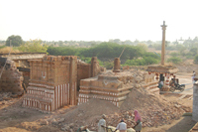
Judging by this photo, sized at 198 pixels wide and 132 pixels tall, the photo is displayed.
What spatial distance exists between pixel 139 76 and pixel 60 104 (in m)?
4.01

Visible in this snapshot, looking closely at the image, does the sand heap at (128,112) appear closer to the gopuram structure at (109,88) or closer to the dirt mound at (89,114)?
the dirt mound at (89,114)

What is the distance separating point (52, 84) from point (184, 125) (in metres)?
5.58

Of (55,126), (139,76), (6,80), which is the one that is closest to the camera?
(55,126)

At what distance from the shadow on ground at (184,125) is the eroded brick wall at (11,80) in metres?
9.01

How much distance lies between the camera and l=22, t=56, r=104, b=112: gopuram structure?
908 centimetres

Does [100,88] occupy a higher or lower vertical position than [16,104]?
higher

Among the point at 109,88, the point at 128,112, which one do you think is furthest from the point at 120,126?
the point at 109,88

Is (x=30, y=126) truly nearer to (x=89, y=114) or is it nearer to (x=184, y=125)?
(x=89, y=114)

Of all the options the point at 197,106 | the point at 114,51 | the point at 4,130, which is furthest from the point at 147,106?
the point at 114,51

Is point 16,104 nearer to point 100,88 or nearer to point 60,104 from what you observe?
point 60,104

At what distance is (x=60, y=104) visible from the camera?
9422mm

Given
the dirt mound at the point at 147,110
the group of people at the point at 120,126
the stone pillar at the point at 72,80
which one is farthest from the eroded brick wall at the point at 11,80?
the group of people at the point at 120,126

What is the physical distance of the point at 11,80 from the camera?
40.8 ft

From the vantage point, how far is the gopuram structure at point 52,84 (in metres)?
9.08
